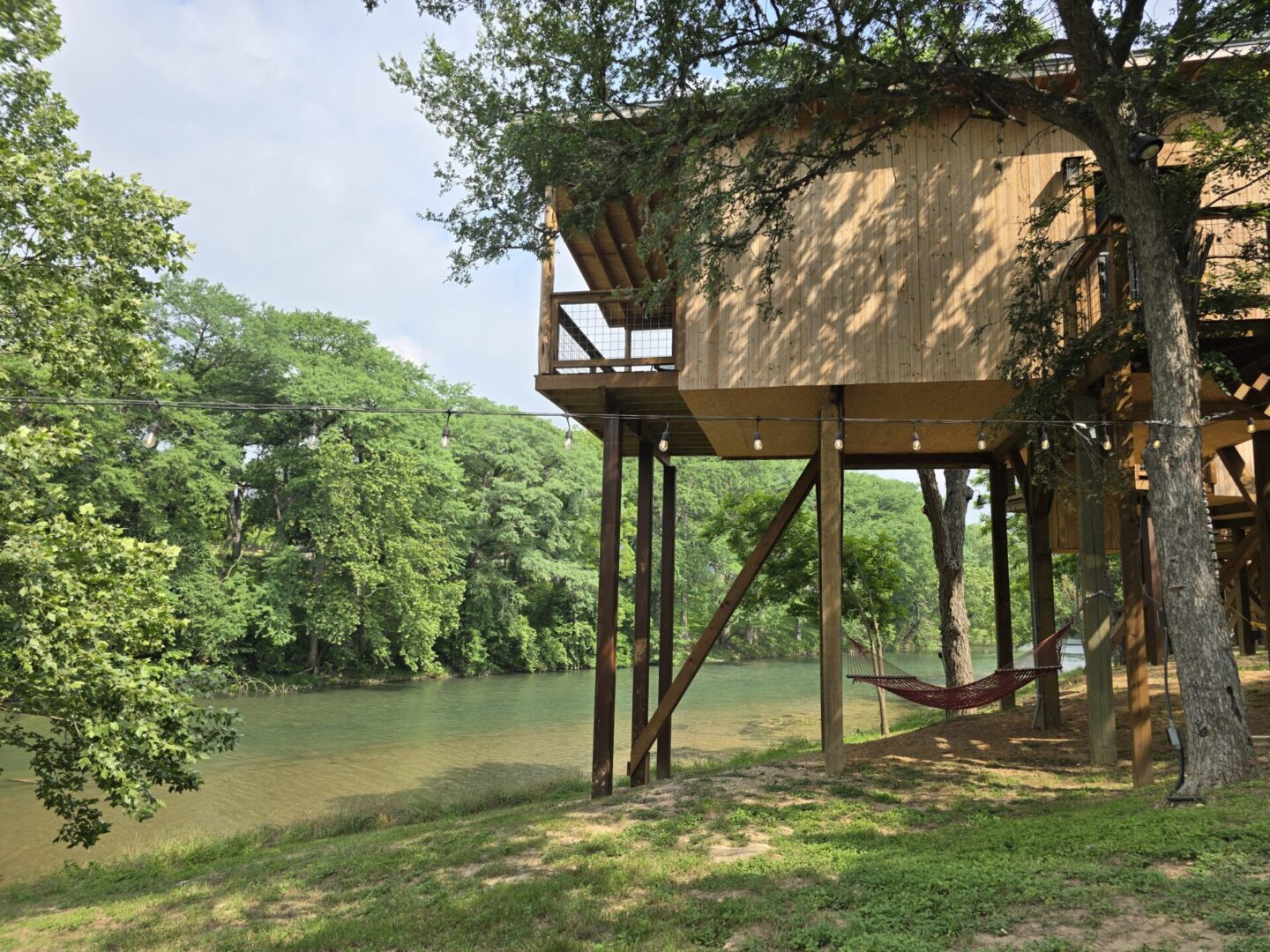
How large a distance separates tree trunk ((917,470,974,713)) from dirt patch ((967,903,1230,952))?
341 inches

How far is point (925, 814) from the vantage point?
16.6 ft

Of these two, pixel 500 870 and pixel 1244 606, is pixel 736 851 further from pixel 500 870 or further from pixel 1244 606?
pixel 1244 606

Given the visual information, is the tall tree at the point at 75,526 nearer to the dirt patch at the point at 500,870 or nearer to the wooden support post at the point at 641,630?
the dirt patch at the point at 500,870

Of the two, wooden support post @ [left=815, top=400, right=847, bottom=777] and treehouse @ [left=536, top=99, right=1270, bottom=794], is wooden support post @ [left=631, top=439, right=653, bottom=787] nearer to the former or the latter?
treehouse @ [left=536, top=99, right=1270, bottom=794]

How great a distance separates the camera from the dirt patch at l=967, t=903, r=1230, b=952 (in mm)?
2678

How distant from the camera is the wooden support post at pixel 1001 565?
9.08m

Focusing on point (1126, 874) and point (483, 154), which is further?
point (483, 154)

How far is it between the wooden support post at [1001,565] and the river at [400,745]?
4913mm

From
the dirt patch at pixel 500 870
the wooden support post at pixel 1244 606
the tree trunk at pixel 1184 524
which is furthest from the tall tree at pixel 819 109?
the wooden support post at pixel 1244 606

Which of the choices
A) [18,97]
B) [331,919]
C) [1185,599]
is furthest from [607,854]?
[18,97]

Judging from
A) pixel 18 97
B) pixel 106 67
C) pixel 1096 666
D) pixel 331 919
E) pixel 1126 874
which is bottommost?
pixel 331 919

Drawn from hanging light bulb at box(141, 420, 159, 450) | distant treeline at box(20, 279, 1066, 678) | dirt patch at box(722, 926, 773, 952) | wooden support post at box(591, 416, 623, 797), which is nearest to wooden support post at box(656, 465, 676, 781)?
wooden support post at box(591, 416, 623, 797)

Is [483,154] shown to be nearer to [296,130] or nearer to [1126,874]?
[1126,874]

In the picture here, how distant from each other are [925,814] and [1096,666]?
2.02 m
